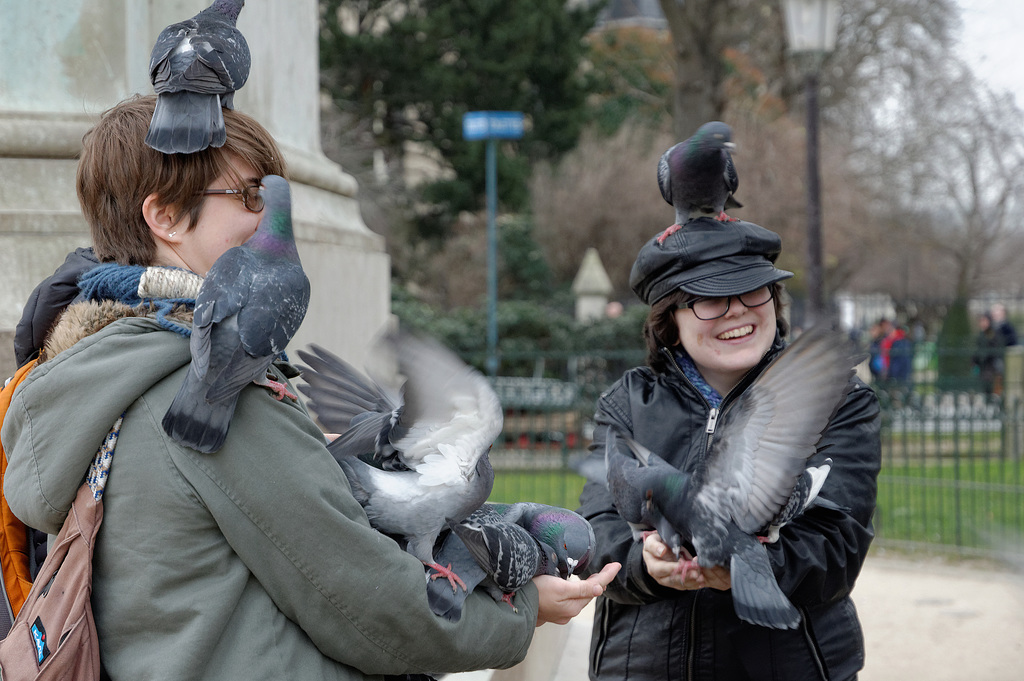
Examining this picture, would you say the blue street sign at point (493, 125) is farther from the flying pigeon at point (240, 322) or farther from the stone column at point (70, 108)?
the flying pigeon at point (240, 322)

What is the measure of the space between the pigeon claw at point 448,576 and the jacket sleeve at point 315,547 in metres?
0.10

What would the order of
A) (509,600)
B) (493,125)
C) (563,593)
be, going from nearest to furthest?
(509,600)
(563,593)
(493,125)

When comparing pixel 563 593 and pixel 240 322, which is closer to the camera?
pixel 240 322

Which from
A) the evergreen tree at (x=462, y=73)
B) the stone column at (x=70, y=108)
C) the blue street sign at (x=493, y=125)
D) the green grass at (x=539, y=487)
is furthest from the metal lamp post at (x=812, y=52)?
the evergreen tree at (x=462, y=73)

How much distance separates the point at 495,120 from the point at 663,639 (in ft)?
32.8

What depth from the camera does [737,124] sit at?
21.9 m

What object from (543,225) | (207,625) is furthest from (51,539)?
(543,225)

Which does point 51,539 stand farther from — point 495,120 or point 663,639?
point 495,120

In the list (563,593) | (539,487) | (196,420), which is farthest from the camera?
(539,487)

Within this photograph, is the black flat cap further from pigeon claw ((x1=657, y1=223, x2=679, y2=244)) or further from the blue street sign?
the blue street sign

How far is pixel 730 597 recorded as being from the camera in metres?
2.25

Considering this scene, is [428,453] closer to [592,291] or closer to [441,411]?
[441,411]

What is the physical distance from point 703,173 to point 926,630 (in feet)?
14.0

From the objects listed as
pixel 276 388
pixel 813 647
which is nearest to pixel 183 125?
pixel 276 388
